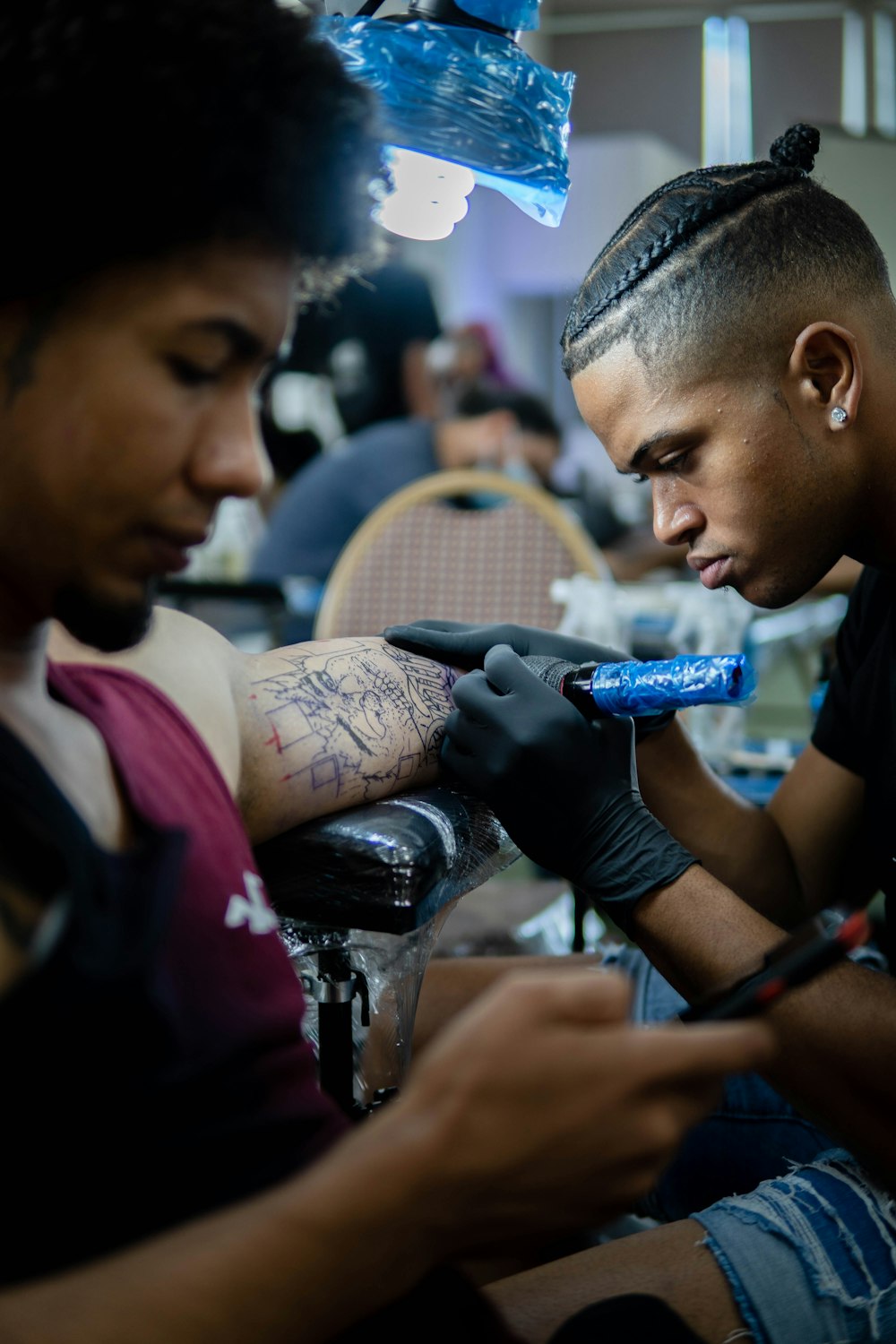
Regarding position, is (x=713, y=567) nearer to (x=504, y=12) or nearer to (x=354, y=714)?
(x=354, y=714)

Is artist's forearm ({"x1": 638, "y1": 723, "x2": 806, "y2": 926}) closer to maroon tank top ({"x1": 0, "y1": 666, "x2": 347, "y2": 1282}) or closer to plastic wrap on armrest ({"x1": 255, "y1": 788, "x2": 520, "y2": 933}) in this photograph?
plastic wrap on armrest ({"x1": 255, "y1": 788, "x2": 520, "y2": 933})

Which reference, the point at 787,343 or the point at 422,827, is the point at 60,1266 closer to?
the point at 422,827

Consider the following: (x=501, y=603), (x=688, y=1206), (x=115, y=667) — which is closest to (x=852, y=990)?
(x=688, y=1206)

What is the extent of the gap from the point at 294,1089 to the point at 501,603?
5.43 ft

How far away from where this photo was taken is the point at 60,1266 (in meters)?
0.53

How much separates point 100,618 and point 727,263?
2.45ft

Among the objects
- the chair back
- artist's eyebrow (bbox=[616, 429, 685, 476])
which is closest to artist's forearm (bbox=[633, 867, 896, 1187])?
artist's eyebrow (bbox=[616, 429, 685, 476])

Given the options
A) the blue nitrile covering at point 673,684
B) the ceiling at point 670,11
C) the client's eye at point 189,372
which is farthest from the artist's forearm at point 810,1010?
the ceiling at point 670,11

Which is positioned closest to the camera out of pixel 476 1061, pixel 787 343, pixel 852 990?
pixel 476 1061

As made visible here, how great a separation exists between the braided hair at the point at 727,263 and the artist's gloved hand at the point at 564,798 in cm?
37

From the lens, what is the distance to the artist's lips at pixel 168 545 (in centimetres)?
64

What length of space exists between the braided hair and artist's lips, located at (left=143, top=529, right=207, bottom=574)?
0.63m

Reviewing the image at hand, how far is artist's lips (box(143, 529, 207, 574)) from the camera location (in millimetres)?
637

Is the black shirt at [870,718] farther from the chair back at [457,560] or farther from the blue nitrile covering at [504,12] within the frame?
the chair back at [457,560]
